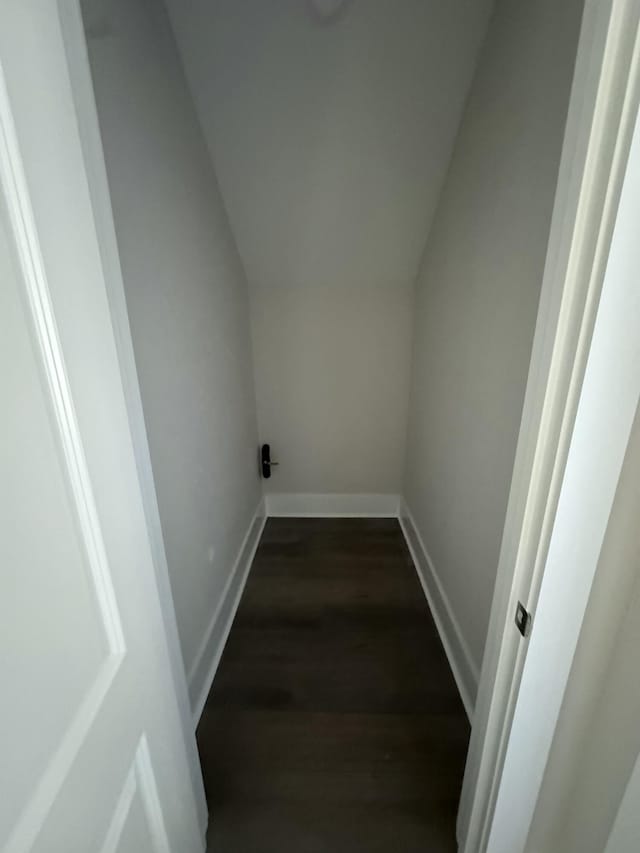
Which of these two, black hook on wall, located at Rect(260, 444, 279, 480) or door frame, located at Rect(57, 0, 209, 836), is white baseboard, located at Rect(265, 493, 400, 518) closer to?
black hook on wall, located at Rect(260, 444, 279, 480)

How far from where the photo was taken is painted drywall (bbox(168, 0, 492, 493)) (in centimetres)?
132

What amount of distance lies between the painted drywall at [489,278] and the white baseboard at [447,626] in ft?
0.16

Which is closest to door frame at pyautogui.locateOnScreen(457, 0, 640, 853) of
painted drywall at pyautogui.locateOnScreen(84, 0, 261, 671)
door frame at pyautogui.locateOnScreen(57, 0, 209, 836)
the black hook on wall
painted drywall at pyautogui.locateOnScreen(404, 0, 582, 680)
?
painted drywall at pyautogui.locateOnScreen(404, 0, 582, 680)

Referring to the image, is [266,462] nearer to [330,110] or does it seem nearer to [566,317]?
[330,110]

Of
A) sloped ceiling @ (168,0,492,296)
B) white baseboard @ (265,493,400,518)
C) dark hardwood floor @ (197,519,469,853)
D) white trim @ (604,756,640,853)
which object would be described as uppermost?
sloped ceiling @ (168,0,492,296)

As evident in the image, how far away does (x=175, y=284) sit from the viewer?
52.3 inches

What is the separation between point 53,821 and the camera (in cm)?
47

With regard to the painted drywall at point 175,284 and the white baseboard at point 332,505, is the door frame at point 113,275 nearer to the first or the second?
the painted drywall at point 175,284

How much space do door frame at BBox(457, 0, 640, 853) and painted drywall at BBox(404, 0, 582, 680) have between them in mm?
487

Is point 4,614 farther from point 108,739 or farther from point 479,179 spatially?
point 479,179

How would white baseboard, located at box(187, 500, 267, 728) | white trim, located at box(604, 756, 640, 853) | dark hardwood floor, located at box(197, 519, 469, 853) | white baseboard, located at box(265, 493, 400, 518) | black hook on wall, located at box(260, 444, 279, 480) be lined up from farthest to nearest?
white baseboard, located at box(265, 493, 400, 518)
black hook on wall, located at box(260, 444, 279, 480)
white baseboard, located at box(187, 500, 267, 728)
dark hardwood floor, located at box(197, 519, 469, 853)
white trim, located at box(604, 756, 640, 853)

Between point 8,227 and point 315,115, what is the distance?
1.53 m

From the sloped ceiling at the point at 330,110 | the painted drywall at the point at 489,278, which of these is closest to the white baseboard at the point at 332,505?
Answer: the painted drywall at the point at 489,278

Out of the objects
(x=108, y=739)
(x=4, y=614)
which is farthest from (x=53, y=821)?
(x=4, y=614)
